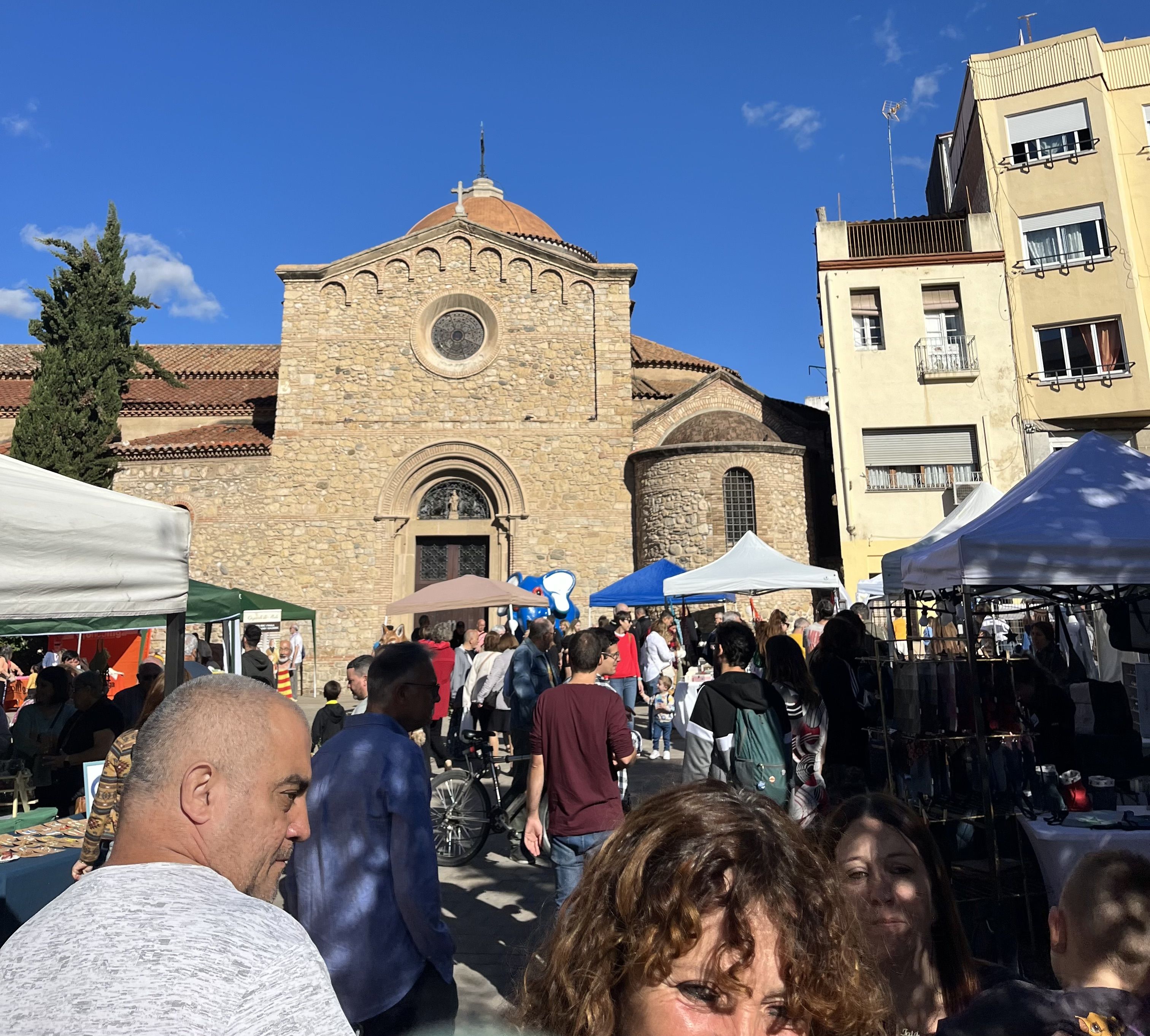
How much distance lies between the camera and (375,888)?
2.60m

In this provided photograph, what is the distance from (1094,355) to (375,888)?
20739mm

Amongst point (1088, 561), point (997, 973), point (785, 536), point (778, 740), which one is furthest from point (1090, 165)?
point (997, 973)

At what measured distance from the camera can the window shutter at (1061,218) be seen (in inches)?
727

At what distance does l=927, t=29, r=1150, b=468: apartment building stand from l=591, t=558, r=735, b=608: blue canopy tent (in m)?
9.62

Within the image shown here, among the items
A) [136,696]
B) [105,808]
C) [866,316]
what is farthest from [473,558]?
[105,808]

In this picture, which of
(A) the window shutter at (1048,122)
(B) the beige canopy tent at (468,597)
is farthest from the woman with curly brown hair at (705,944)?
(A) the window shutter at (1048,122)

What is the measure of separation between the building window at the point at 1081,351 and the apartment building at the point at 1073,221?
27 mm

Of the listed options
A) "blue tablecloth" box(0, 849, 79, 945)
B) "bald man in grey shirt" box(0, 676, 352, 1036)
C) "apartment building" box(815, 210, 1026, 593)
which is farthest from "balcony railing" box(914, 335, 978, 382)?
"bald man in grey shirt" box(0, 676, 352, 1036)

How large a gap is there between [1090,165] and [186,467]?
2268 centimetres

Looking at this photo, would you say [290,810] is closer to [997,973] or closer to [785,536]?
[997,973]

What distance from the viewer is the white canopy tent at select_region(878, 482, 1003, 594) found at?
26.9 ft

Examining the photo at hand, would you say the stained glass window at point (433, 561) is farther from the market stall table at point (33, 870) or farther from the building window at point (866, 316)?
the market stall table at point (33, 870)

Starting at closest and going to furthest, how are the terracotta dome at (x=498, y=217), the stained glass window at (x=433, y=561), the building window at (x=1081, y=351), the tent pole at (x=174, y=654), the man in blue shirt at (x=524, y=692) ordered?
the tent pole at (x=174, y=654) → the man in blue shirt at (x=524, y=692) → the building window at (x=1081, y=351) → the stained glass window at (x=433, y=561) → the terracotta dome at (x=498, y=217)

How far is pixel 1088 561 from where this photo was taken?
4648 millimetres
